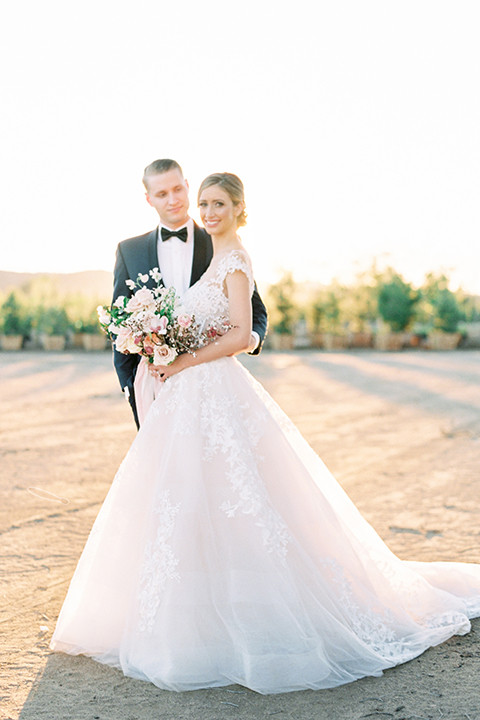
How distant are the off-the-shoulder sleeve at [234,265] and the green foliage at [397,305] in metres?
19.6

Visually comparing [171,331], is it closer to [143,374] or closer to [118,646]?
[143,374]

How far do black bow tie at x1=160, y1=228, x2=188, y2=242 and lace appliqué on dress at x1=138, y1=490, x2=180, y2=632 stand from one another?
1.30 metres

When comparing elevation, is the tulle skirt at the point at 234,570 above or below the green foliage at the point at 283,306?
below

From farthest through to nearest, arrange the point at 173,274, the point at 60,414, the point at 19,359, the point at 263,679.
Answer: the point at 19,359 → the point at 60,414 → the point at 173,274 → the point at 263,679

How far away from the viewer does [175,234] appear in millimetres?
3316

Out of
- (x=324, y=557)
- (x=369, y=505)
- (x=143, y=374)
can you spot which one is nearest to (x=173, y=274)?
(x=143, y=374)

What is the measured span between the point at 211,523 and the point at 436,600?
120cm

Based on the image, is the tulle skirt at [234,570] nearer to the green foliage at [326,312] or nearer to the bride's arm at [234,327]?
→ the bride's arm at [234,327]

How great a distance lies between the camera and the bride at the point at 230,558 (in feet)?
8.31

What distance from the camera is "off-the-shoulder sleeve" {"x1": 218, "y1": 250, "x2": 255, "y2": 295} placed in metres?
2.90

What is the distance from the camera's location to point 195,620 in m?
2.55

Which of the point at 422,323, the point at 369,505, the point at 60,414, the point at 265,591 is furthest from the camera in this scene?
the point at 422,323

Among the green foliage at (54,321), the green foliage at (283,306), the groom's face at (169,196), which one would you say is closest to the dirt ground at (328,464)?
the groom's face at (169,196)

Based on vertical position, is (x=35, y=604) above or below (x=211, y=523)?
below
